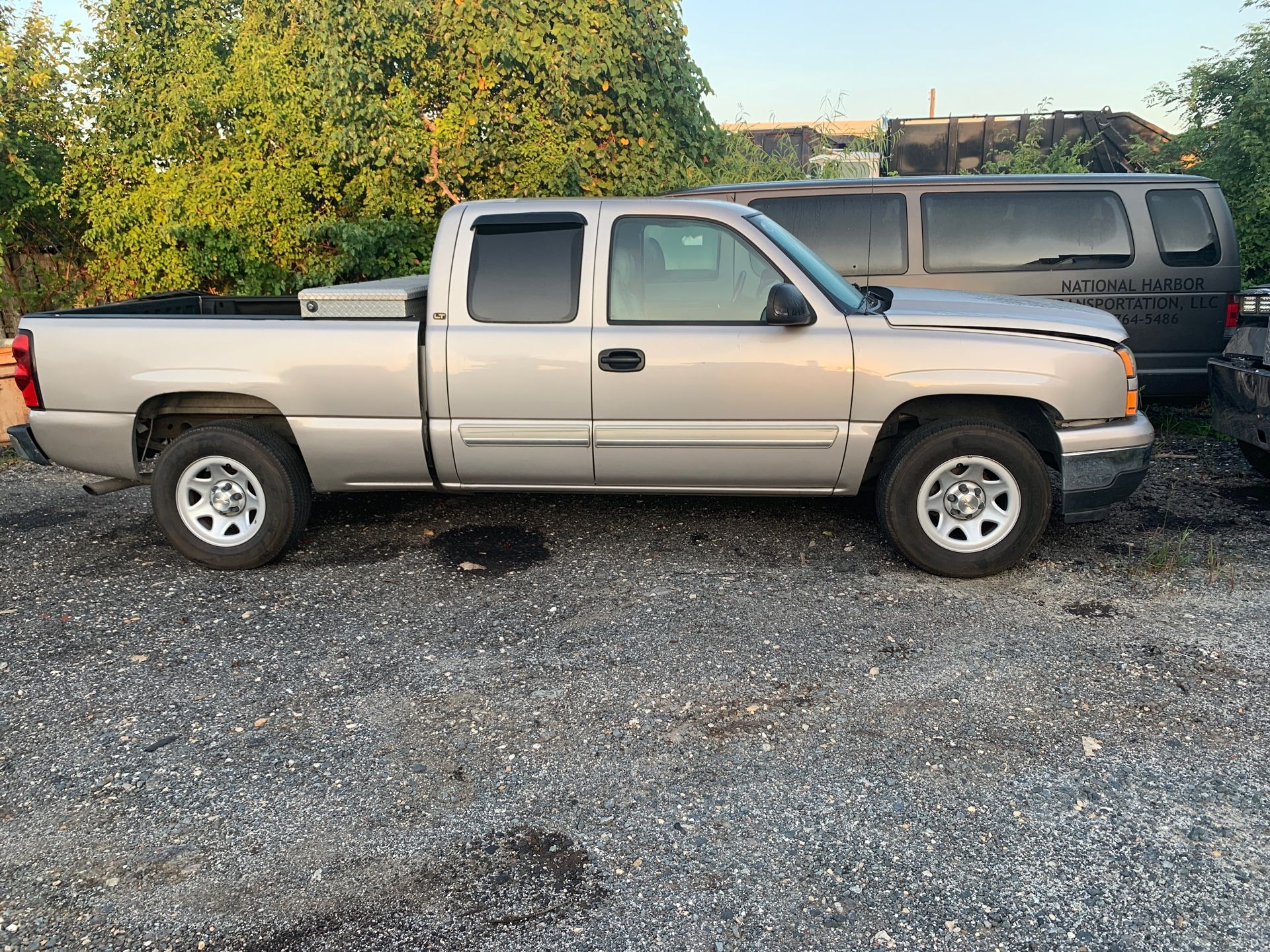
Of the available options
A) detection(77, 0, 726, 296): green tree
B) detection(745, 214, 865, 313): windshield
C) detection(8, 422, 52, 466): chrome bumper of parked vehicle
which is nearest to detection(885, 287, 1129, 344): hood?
detection(745, 214, 865, 313): windshield

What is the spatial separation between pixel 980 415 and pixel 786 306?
120 cm

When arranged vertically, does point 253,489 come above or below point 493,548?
above

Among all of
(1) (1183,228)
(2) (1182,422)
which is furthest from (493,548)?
(2) (1182,422)

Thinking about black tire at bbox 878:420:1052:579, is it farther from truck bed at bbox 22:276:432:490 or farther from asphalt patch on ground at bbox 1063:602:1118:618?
truck bed at bbox 22:276:432:490

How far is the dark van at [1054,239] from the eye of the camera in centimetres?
711

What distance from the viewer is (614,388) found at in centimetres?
486

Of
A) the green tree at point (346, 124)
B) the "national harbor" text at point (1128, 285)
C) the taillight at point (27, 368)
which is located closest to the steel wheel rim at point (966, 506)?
the "national harbor" text at point (1128, 285)

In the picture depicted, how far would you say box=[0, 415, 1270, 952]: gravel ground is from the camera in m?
2.60

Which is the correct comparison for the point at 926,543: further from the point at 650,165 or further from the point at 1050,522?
the point at 650,165

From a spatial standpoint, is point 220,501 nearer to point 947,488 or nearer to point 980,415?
point 947,488

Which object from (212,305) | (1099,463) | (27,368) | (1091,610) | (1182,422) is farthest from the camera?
(1182,422)

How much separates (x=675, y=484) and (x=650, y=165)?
5.16 m

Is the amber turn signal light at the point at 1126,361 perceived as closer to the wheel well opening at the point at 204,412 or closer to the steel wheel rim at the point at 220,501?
the wheel well opening at the point at 204,412

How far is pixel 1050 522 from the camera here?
573 cm
